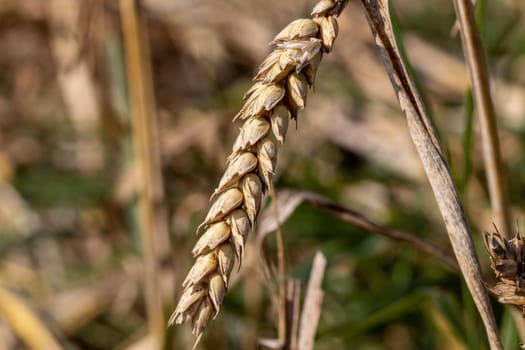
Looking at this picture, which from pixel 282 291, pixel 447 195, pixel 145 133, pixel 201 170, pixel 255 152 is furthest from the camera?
pixel 201 170

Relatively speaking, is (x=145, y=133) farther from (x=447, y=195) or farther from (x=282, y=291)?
(x=447, y=195)

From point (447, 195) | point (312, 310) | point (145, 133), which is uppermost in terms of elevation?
point (145, 133)

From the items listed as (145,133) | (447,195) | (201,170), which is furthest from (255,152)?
(201,170)

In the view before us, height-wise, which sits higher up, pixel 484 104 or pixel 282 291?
pixel 484 104

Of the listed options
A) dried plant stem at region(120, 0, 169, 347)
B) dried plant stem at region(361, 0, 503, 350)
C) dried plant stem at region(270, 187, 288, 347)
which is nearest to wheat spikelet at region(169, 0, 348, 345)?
dried plant stem at region(361, 0, 503, 350)

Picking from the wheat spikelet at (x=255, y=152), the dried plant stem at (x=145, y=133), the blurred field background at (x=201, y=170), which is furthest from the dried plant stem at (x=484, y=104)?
the dried plant stem at (x=145, y=133)

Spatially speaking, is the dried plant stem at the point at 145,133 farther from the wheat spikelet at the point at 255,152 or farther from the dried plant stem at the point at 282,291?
the wheat spikelet at the point at 255,152
